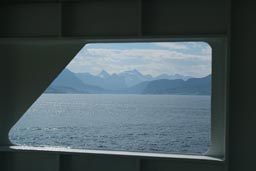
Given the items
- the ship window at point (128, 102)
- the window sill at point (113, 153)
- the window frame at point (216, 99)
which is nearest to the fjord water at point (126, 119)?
the ship window at point (128, 102)

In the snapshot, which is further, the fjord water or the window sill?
the fjord water

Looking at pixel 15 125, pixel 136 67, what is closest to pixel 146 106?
pixel 136 67

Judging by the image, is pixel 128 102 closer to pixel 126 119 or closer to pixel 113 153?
pixel 126 119

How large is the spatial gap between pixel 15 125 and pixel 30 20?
3.96 ft

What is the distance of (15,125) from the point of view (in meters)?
4.59

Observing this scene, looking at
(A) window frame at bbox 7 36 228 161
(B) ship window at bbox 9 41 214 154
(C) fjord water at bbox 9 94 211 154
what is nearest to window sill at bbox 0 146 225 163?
(A) window frame at bbox 7 36 228 161

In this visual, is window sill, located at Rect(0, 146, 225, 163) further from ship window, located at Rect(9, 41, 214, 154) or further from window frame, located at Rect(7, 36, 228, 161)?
ship window, located at Rect(9, 41, 214, 154)

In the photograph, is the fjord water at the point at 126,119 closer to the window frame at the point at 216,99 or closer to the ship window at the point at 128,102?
the ship window at the point at 128,102

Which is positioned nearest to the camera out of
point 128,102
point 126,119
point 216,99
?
point 216,99

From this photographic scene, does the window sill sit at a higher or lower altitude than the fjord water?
higher

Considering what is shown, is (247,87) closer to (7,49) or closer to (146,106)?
(7,49)

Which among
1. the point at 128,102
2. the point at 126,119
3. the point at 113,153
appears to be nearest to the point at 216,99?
the point at 113,153

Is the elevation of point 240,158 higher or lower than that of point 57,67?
lower

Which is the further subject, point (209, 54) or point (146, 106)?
point (146, 106)
